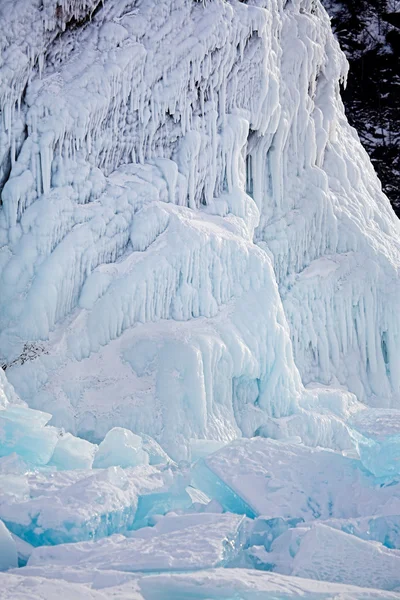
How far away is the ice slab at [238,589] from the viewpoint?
19.4 feet

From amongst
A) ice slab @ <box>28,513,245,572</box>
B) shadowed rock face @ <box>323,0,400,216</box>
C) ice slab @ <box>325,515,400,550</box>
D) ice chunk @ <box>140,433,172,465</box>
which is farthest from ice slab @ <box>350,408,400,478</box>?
shadowed rock face @ <box>323,0,400,216</box>

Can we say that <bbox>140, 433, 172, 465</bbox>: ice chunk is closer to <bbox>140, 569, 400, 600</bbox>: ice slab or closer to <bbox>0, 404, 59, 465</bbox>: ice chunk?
<bbox>0, 404, 59, 465</bbox>: ice chunk

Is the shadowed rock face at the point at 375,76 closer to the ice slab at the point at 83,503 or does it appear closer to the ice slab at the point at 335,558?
the ice slab at the point at 83,503

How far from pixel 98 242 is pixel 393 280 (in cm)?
627

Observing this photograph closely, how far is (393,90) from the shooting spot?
88.2 feet

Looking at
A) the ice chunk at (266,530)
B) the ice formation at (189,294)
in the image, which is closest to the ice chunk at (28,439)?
the ice formation at (189,294)

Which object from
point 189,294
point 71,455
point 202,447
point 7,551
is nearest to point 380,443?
point 202,447

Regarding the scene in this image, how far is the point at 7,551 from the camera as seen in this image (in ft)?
22.8

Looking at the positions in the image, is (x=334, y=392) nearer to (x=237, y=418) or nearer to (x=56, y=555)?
(x=237, y=418)

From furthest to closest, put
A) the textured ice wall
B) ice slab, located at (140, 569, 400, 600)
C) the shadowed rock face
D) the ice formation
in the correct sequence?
the shadowed rock face → the textured ice wall → the ice formation → ice slab, located at (140, 569, 400, 600)

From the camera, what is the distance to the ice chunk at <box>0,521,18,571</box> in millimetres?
6906

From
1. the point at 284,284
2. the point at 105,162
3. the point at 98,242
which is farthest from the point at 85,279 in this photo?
the point at 284,284

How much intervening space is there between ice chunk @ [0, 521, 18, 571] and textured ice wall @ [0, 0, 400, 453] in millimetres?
4948

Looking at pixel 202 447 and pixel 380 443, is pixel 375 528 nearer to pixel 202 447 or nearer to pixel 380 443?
pixel 380 443
